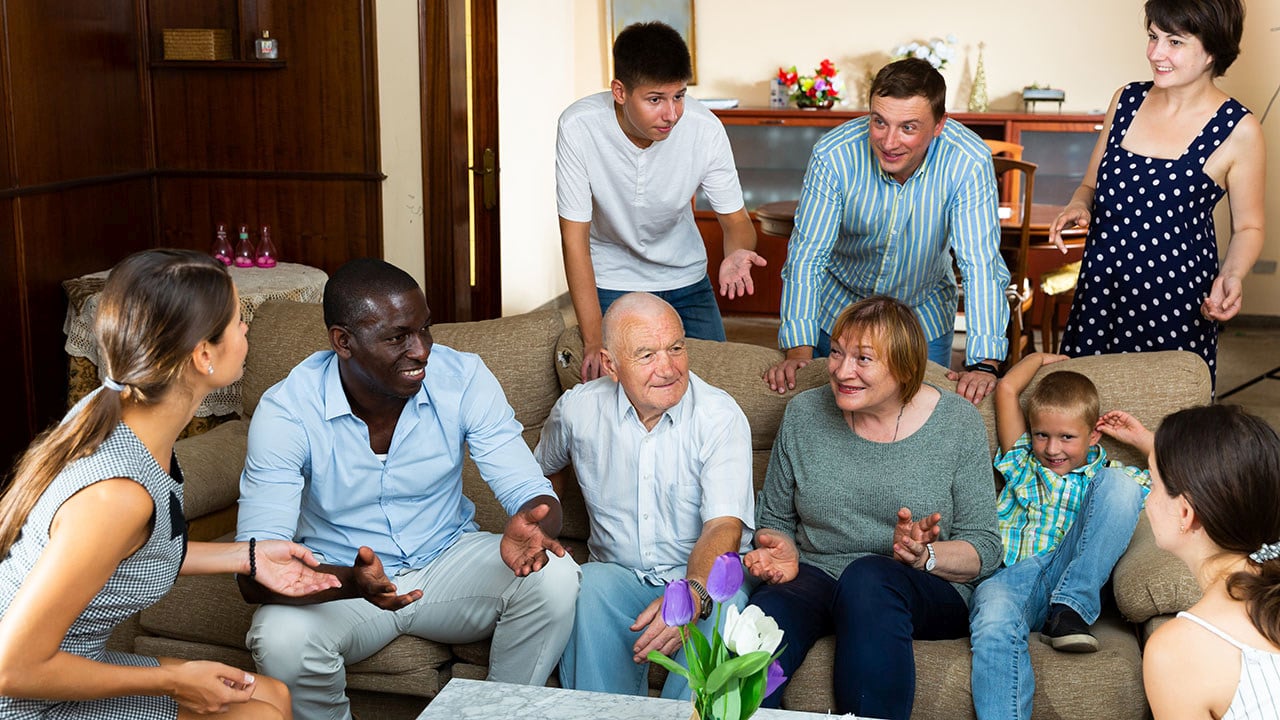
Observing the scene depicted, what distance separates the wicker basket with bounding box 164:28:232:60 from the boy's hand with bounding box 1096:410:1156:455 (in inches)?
128

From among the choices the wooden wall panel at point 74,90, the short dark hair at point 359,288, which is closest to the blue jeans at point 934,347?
the short dark hair at point 359,288

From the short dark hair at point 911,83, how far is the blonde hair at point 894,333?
446 mm

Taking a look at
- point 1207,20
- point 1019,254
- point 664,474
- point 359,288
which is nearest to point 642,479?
point 664,474

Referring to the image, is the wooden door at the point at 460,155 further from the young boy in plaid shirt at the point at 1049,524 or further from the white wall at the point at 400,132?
the young boy in plaid shirt at the point at 1049,524

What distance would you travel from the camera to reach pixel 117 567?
1739mm

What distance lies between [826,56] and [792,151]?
2.02 ft

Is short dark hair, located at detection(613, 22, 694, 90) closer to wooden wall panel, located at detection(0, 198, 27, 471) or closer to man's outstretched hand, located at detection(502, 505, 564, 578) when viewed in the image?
man's outstretched hand, located at detection(502, 505, 564, 578)

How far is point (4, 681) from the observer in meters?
1.60

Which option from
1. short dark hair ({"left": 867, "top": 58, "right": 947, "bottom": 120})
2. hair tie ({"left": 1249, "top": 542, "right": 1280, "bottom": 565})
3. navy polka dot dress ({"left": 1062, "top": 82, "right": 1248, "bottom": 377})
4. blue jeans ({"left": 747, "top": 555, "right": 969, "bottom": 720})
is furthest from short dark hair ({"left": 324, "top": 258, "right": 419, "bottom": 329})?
navy polka dot dress ({"left": 1062, "top": 82, "right": 1248, "bottom": 377})

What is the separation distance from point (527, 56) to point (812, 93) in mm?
1574

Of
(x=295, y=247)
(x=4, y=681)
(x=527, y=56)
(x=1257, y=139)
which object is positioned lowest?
(x=4, y=681)

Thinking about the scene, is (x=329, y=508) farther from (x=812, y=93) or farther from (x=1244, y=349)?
(x=1244, y=349)

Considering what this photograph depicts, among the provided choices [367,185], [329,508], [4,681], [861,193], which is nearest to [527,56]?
[367,185]

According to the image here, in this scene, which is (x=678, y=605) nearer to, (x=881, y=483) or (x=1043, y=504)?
(x=881, y=483)
